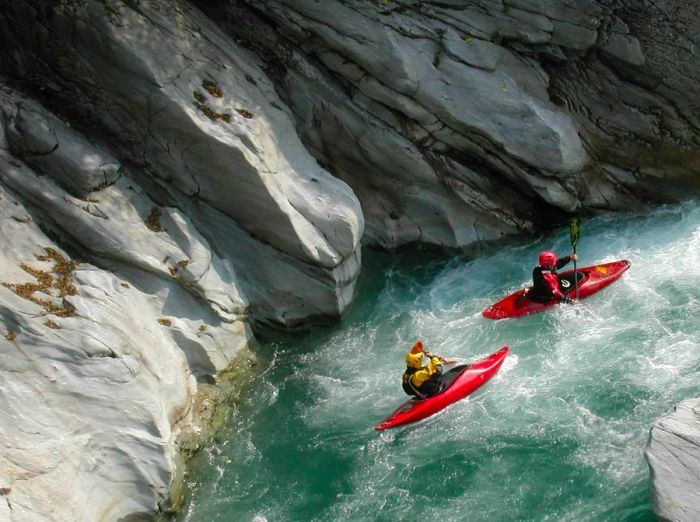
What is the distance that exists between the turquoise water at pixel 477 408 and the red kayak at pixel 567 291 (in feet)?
0.62

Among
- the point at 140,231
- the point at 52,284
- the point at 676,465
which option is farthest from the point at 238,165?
the point at 676,465

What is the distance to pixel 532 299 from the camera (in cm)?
1430

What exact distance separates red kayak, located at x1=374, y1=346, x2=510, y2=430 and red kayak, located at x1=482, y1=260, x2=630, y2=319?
5.31 feet

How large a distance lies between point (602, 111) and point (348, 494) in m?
10.9

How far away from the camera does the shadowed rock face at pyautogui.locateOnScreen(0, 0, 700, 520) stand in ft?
35.3

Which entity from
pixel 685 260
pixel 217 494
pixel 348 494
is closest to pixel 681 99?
pixel 685 260

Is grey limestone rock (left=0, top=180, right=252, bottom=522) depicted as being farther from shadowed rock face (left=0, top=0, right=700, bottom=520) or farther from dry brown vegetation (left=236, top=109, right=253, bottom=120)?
dry brown vegetation (left=236, top=109, right=253, bottom=120)

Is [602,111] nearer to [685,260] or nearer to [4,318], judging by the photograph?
[685,260]

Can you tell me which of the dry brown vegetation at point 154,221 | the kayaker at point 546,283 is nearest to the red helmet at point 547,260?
the kayaker at point 546,283

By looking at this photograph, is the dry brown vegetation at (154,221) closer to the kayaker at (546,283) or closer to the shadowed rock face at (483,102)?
the shadowed rock face at (483,102)

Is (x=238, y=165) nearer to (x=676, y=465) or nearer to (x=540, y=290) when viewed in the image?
(x=540, y=290)

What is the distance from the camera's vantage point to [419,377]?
478 inches

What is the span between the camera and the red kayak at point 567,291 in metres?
14.2

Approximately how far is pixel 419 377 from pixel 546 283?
11.6 feet
